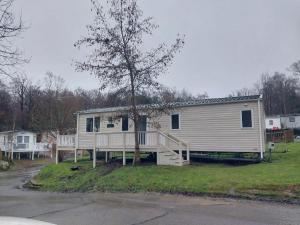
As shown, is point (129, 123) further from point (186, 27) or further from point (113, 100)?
point (186, 27)

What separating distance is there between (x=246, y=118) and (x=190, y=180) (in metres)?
6.73

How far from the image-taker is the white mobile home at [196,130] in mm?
19000

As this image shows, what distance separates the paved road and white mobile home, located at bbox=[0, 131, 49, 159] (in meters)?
32.3

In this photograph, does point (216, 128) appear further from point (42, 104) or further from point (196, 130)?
point (42, 104)

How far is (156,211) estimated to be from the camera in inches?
388

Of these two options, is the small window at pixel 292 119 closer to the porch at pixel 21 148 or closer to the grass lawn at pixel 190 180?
the grass lawn at pixel 190 180

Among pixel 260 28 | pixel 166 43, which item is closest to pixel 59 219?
pixel 166 43

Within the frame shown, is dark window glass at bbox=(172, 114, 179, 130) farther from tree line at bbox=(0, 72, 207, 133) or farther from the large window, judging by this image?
tree line at bbox=(0, 72, 207, 133)

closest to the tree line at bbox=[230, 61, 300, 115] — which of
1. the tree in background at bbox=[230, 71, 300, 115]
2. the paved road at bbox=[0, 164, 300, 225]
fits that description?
the tree in background at bbox=[230, 71, 300, 115]

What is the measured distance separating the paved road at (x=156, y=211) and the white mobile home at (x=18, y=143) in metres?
32.3

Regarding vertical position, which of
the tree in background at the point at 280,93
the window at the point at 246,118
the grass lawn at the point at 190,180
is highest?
the tree in background at the point at 280,93

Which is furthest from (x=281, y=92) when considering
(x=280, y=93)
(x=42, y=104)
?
(x=42, y=104)

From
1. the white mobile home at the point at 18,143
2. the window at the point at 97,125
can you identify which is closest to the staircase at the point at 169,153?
the window at the point at 97,125

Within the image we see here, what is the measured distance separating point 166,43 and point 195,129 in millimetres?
5637
